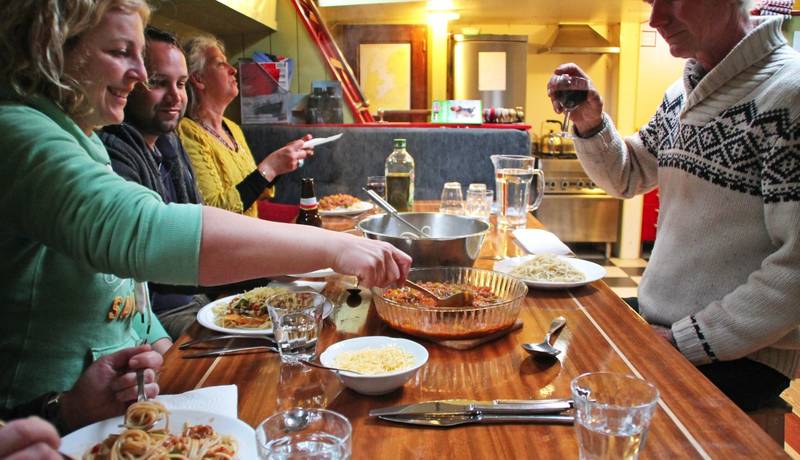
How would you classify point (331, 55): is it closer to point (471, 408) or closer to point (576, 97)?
point (576, 97)

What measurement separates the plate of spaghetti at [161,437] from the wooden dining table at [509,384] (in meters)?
0.08

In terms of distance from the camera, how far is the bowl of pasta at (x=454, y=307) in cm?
109

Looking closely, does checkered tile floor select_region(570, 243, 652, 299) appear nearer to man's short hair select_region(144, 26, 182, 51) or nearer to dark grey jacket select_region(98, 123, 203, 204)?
dark grey jacket select_region(98, 123, 203, 204)

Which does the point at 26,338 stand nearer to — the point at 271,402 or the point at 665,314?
the point at 271,402

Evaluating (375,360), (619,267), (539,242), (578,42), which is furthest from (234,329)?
(578,42)

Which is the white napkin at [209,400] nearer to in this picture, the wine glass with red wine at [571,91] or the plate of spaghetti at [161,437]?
the plate of spaghetti at [161,437]

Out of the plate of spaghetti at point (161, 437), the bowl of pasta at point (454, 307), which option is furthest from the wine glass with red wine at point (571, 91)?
the plate of spaghetti at point (161, 437)

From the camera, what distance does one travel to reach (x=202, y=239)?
0.85 m

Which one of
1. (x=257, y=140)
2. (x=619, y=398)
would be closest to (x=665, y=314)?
(x=619, y=398)

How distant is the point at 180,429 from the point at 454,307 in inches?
21.8

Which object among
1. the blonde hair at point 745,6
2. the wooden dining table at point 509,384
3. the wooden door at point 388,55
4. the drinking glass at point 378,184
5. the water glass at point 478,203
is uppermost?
the wooden door at point 388,55

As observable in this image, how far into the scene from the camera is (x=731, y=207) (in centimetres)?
150

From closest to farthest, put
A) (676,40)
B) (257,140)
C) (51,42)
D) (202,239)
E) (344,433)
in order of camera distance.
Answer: (344,433) → (202,239) → (51,42) → (676,40) → (257,140)

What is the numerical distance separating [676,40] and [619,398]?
1.22 meters
